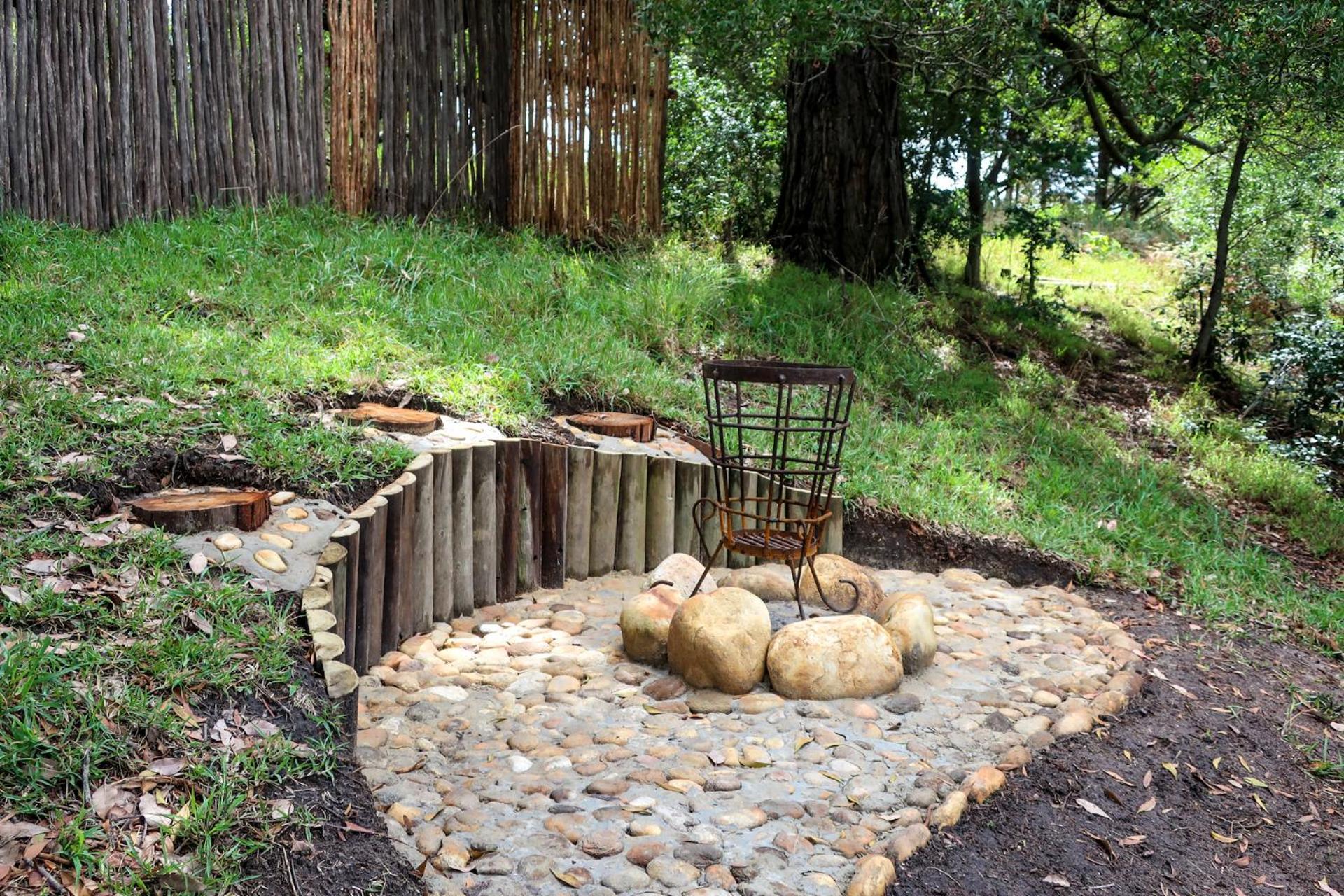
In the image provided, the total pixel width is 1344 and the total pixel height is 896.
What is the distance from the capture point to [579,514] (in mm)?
4059

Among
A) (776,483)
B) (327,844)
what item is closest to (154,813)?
(327,844)

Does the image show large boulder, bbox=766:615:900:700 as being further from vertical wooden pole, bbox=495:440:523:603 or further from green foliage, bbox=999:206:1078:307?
green foliage, bbox=999:206:1078:307

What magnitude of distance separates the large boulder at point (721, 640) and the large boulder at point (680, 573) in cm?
44

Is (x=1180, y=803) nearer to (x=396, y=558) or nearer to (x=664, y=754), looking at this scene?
(x=664, y=754)

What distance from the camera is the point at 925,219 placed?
8633mm

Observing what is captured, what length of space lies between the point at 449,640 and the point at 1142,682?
7.57 feet

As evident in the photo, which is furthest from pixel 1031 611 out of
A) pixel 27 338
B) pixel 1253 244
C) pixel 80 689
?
pixel 1253 244

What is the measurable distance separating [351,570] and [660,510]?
159 cm

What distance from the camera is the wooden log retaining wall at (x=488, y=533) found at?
2979mm

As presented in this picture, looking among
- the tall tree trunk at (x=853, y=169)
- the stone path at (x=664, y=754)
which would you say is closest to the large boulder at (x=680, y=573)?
the stone path at (x=664, y=754)

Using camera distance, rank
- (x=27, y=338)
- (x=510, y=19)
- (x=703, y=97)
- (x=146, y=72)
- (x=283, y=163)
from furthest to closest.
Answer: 1. (x=703, y=97)
2. (x=510, y=19)
3. (x=283, y=163)
4. (x=146, y=72)
5. (x=27, y=338)

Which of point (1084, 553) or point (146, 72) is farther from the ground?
point (146, 72)

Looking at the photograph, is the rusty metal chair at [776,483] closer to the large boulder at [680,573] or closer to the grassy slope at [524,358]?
the large boulder at [680,573]

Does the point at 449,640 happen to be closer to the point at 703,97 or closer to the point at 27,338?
the point at 27,338
